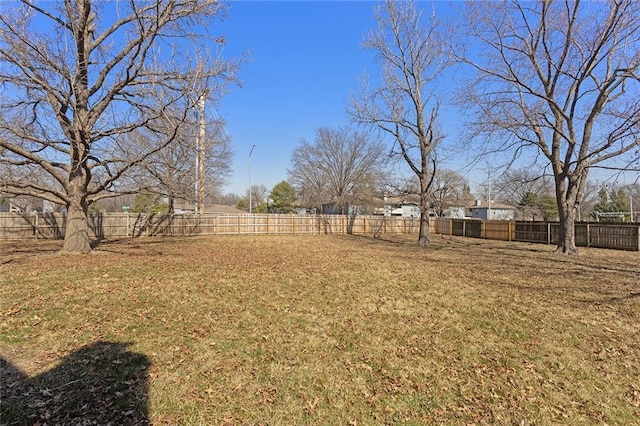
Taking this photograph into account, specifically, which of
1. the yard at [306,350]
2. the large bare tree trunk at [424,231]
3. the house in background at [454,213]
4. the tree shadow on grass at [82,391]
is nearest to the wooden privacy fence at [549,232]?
the large bare tree trunk at [424,231]

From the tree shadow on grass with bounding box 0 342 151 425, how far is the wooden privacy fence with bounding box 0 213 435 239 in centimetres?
1800

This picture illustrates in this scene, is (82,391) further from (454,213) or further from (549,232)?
(454,213)

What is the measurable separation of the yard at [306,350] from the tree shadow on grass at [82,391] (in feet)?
0.05

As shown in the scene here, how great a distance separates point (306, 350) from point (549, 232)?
68.9 feet

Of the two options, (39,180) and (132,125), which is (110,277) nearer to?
(132,125)

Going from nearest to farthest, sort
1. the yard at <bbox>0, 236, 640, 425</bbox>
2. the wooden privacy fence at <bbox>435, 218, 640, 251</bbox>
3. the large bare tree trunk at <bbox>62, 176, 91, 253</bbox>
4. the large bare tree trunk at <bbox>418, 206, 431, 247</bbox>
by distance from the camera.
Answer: the yard at <bbox>0, 236, 640, 425</bbox> < the large bare tree trunk at <bbox>62, 176, 91, 253</bbox> < the wooden privacy fence at <bbox>435, 218, 640, 251</bbox> < the large bare tree trunk at <bbox>418, 206, 431, 247</bbox>

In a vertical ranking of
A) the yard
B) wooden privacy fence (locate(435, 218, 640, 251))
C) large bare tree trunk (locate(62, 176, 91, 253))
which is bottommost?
the yard

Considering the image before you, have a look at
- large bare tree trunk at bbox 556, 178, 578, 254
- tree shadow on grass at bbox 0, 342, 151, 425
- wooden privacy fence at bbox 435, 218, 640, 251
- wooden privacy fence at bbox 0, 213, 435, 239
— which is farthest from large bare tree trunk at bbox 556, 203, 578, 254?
wooden privacy fence at bbox 0, 213, 435, 239

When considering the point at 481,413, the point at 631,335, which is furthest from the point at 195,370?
the point at 631,335

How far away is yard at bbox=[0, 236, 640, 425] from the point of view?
3277 mm

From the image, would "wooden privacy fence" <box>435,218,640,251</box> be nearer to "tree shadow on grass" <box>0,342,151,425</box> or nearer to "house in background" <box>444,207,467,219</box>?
"tree shadow on grass" <box>0,342,151,425</box>

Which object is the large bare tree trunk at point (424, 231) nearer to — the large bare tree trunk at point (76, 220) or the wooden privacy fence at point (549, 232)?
the wooden privacy fence at point (549, 232)

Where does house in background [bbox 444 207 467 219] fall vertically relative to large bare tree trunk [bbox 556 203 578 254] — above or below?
above

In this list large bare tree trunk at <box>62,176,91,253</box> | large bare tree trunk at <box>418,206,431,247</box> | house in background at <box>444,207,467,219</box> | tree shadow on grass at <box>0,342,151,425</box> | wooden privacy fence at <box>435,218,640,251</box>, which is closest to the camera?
tree shadow on grass at <box>0,342,151,425</box>
